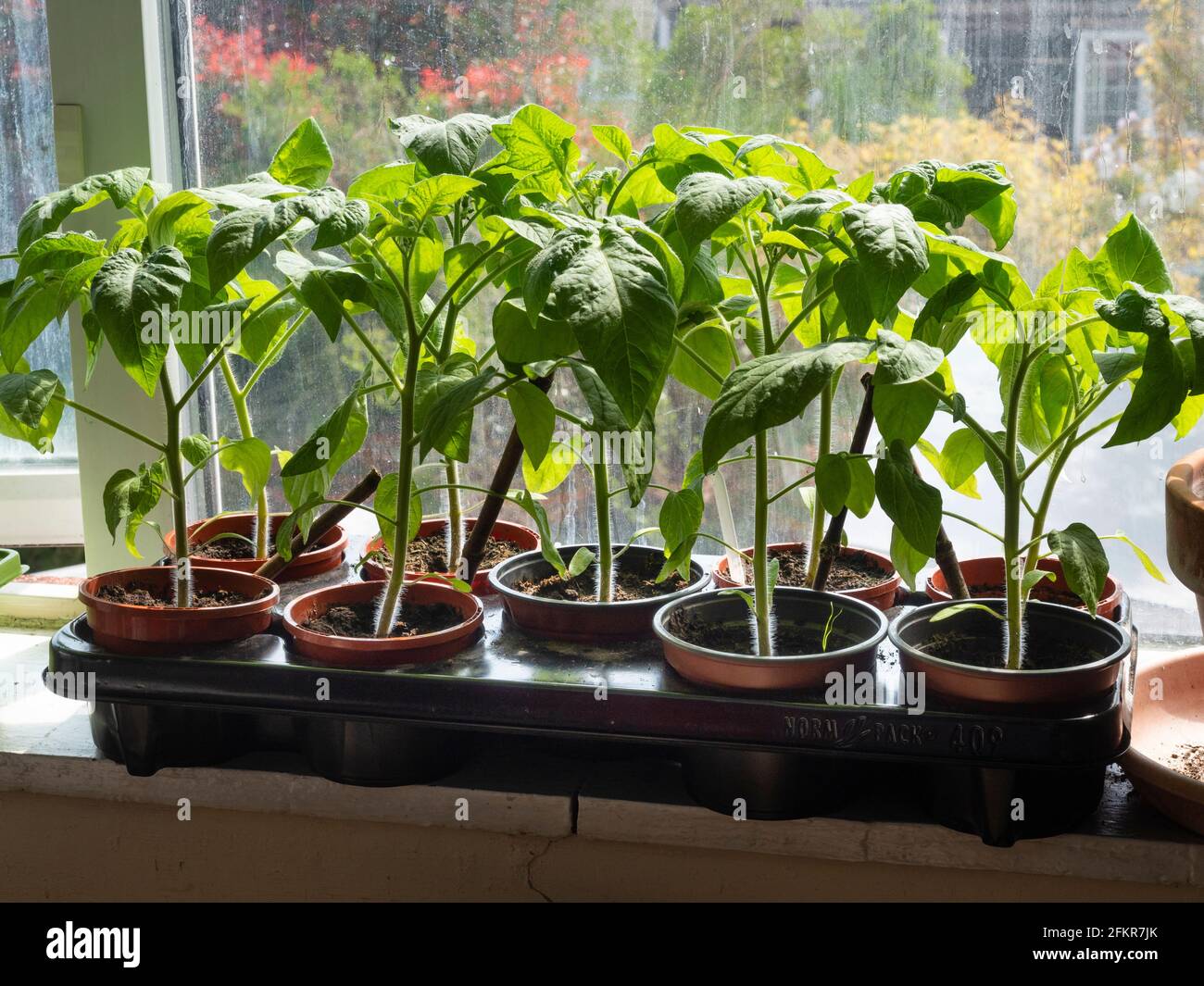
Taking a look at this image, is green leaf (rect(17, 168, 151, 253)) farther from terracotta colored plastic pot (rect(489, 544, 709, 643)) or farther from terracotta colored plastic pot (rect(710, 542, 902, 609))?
terracotta colored plastic pot (rect(710, 542, 902, 609))

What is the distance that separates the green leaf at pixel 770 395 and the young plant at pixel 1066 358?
6.0 inches

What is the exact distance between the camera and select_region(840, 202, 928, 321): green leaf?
2.63 ft

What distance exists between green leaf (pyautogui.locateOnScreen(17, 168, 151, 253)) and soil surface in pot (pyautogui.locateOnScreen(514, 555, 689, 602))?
52cm

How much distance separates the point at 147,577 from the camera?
121 cm

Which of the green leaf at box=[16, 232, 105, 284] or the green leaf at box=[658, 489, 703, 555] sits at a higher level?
the green leaf at box=[16, 232, 105, 284]

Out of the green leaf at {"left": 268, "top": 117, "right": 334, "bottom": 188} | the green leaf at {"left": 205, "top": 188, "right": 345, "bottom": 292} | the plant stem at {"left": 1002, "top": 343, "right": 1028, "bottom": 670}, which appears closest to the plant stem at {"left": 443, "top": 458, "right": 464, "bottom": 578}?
the green leaf at {"left": 268, "top": 117, "right": 334, "bottom": 188}

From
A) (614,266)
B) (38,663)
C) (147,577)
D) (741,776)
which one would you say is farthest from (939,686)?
(38,663)

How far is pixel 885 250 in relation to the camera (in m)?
0.80

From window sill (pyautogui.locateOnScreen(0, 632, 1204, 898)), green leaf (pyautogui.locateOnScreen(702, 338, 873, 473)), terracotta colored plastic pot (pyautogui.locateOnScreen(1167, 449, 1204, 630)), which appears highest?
green leaf (pyautogui.locateOnScreen(702, 338, 873, 473))

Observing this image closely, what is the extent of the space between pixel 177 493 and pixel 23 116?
671mm

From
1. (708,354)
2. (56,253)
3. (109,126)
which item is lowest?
(708,354)

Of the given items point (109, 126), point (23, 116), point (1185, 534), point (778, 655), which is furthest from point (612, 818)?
point (23, 116)

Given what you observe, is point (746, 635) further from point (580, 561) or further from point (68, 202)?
point (68, 202)

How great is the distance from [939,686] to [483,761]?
0.44 meters
